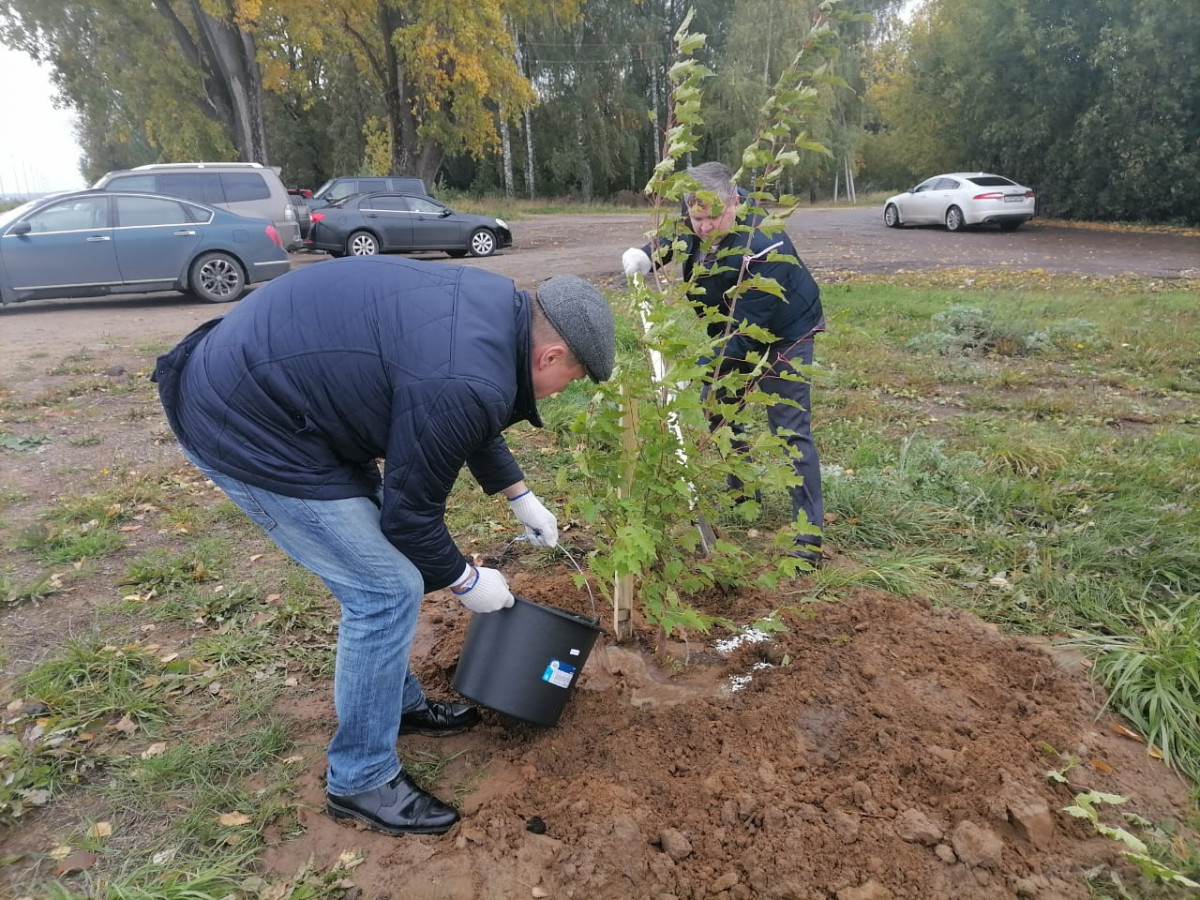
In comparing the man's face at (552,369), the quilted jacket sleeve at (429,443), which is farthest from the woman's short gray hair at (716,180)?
the quilted jacket sleeve at (429,443)

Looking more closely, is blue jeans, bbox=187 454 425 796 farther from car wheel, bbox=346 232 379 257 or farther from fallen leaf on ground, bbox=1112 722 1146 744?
car wheel, bbox=346 232 379 257

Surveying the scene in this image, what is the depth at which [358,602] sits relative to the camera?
2164 mm

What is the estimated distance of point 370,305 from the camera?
6.48 ft

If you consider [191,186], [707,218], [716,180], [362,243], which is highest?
[191,186]

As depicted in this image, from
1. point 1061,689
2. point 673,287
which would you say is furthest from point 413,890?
point 1061,689

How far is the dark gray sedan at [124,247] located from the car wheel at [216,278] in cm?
1

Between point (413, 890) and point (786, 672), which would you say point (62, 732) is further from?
point (786, 672)

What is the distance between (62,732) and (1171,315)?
9651mm

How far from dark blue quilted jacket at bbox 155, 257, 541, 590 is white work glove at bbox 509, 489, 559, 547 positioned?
622 mm

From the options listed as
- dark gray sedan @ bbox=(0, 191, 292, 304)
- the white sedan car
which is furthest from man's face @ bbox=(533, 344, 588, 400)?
the white sedan car

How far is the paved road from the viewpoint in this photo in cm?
943

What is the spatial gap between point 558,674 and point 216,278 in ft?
32.6

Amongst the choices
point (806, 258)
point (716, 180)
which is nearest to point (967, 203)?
point (806, 258)

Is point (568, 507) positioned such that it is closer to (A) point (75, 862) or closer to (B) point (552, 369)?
(B) point (552, 369)
